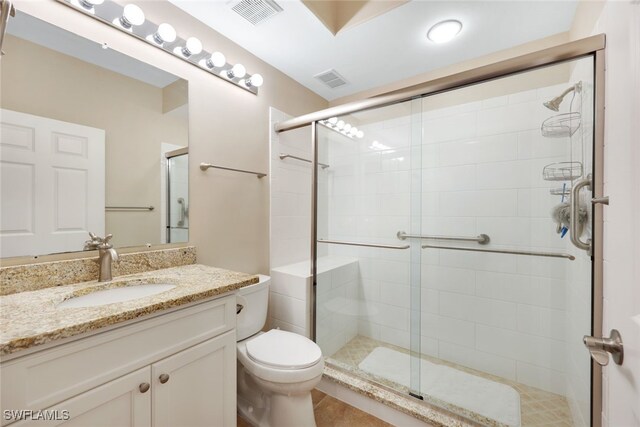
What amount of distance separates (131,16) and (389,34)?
141cm

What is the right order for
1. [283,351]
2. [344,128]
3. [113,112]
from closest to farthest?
[113,112] < [283,351] < [344,128]

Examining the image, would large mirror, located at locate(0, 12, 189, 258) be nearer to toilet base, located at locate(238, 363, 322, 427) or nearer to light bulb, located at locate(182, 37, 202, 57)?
light bulb, located at locate(182, 37, 202, 57)

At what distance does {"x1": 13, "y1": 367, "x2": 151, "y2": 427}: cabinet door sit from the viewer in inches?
27.7

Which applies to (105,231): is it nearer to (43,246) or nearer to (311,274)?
(43,246)

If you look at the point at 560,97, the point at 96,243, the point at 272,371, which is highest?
the point at 560,97

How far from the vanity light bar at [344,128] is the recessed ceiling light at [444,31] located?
29.0 inches

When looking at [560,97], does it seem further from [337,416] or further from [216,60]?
[337,416]

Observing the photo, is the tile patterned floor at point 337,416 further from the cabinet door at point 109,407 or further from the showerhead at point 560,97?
the showerhead at point 560,97

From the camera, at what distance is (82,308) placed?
2.68 ft

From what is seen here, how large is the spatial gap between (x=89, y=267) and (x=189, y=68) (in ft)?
3.83

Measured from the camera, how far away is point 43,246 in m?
1.07

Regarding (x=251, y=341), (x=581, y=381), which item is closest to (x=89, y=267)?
(x=251, y=341)

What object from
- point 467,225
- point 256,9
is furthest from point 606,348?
point 256,9

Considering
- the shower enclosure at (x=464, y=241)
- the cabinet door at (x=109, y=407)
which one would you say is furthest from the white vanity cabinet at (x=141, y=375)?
the shower enclosure at (x=464, y=241)
